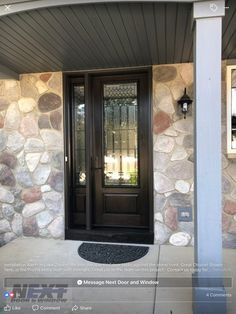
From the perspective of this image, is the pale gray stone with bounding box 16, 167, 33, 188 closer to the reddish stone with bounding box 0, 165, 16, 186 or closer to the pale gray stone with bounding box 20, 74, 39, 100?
the reddish stone with bounding box 0, 165, 16, 186

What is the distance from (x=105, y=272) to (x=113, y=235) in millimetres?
778

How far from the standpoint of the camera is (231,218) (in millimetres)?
3178

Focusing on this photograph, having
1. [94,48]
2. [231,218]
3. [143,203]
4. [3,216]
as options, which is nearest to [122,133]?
[143,203]

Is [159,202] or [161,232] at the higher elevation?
[159,202]

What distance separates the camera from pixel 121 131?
11.8ft

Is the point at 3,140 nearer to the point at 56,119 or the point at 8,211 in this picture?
the point at 56,119

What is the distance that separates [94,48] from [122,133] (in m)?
1.18

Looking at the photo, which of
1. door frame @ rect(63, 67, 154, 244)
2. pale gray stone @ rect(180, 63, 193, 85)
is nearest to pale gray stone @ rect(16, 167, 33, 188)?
door frame @ rect(63, 67, 154, 244)

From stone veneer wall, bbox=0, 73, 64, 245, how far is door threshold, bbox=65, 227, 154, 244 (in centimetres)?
20

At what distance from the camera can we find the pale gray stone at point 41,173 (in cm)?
357

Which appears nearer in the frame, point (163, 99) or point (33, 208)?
point (163, 99)

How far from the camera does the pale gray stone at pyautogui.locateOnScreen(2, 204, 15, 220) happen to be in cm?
364

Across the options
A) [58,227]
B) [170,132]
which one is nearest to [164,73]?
[170,132]

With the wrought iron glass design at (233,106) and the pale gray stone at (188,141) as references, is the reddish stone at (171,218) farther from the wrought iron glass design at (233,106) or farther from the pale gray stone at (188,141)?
the wrought iron glass design at (233,106)
